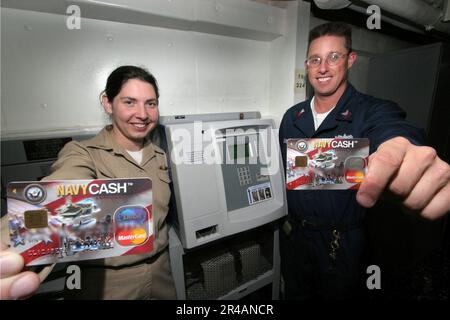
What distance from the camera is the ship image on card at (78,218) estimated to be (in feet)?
1.68

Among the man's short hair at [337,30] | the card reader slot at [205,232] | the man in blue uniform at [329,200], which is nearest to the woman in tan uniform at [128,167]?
the card reader slot at [205,232]

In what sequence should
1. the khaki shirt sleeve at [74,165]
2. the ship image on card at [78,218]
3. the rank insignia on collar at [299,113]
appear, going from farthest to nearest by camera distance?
1. the rank insignia on collar at [299,113]
2. the khaki shirt sleeve at [74,165]
3. the ship image on card at [78,218]

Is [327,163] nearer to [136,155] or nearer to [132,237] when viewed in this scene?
[132,237]

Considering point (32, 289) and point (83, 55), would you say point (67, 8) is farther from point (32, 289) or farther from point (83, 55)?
point (32, 289)

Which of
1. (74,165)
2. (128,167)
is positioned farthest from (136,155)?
(74,165)

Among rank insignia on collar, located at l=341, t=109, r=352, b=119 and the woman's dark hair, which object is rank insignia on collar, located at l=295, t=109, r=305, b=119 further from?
the woman's dark hair

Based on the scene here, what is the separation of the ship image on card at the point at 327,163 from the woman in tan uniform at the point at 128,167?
1.84 ft

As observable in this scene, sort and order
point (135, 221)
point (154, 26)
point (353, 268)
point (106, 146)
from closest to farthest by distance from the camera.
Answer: point (135, 221)
point (106, 146)
point (353, 268)
point (154, 26)

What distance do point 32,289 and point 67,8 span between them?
1.15 metres

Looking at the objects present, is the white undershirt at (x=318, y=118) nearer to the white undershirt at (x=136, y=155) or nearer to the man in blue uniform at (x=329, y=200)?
the man in blue uniform at (x=329, y=200)

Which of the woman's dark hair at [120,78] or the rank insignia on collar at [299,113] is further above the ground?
the woman's dark hair at [120,78]

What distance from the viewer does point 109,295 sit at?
2.63 ft
